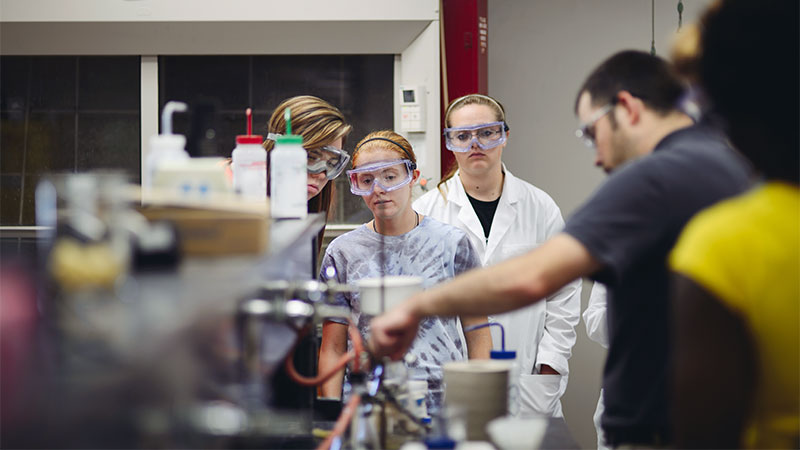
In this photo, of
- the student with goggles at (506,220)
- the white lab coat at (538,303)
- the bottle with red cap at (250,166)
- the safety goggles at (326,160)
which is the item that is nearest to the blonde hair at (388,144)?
the safety goggles at (326,160)

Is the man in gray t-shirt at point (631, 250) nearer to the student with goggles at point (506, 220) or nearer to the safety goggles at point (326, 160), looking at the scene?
the safety goggles at point (326, 160)

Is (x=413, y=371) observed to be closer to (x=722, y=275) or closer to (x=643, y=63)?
(x=643, y=63)

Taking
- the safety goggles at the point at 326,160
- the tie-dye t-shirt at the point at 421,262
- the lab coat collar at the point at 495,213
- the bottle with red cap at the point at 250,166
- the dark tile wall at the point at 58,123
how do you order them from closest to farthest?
1. the bottle with red cap at the point at 250,166
2. the tie-dye t-shirt at the point at 421,262
3. the safety goggles at the point at 326,160
4. the lab coat collar at the point at 495,213
5. the dark tile wall at the point at 58,123

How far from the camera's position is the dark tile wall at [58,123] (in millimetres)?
3924

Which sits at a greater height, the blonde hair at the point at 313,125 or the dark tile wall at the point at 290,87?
the dark tile wall at the point at 290,87

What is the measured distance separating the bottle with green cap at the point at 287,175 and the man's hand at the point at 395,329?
381mm

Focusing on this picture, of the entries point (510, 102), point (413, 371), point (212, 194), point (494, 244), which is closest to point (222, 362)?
point (212, 194)

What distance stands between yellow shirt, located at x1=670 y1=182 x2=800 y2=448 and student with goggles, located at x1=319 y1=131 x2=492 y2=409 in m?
1.37

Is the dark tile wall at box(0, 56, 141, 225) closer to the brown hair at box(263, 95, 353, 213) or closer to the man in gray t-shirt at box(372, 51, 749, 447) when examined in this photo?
the brown hair at box(263, 95, 353, 213)

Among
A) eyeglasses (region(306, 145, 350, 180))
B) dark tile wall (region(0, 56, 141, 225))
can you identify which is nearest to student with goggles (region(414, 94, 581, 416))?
eyeglasses (region(306, 145, 350, 180))

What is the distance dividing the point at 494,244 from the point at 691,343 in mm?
2246

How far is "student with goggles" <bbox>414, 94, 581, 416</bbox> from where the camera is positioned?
9.97 feet

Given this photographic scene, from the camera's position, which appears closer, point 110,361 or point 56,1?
point 110,361

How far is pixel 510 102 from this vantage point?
13.8 ft
